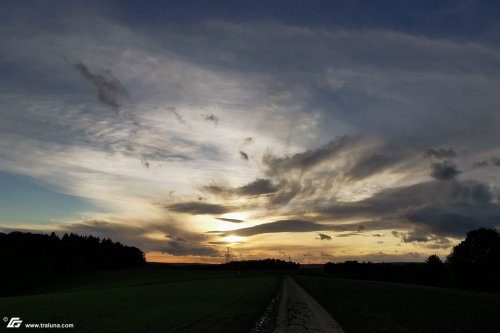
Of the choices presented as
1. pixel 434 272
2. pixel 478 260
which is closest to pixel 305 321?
pixel 478 260

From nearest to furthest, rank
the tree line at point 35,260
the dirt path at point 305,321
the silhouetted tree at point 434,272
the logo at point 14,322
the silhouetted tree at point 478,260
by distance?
1. the dirt path at point 305,321
2. the logo at point 14,322
3. the silhouetted tree at point 478,260
4. the tree line at point 35,260
5. the silhouetted tree at point 434,272

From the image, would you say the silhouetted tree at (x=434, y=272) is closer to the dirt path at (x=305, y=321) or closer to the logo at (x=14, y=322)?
the dirt path at (x=305, y=321)

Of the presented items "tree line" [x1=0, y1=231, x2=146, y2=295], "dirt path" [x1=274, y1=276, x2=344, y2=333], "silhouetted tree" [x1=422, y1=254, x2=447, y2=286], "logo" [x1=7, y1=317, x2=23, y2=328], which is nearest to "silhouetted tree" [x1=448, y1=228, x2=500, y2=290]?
"silhouetted tree" [x1=422, y1=254, x2=447, y2=286]

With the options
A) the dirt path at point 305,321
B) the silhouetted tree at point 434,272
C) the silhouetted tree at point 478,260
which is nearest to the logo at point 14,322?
the dirt path at point 305,321

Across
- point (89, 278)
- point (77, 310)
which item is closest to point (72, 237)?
point (89, 278)

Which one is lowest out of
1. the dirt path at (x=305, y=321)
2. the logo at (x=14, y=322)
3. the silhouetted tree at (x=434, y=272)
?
the logo at (x=14, y=322)

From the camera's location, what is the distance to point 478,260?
304 feet

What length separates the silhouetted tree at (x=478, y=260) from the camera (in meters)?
88.9

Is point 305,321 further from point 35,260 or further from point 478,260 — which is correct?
point 35,260

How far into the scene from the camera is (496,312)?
41.8m

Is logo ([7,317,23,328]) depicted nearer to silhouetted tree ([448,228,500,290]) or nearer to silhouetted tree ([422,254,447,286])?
silhouetted tree ([448,228,500,290])

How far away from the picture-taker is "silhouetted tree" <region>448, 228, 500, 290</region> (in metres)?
88.9

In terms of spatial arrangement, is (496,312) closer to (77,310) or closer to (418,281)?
(77,310)

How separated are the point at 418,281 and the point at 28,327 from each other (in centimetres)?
12508
